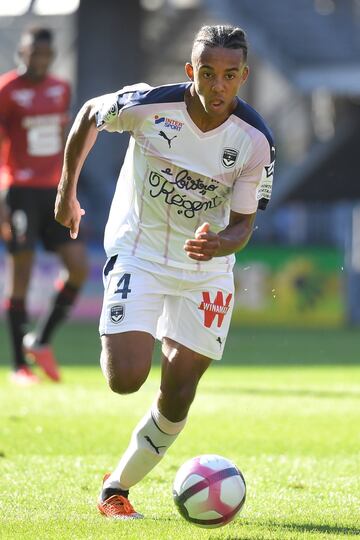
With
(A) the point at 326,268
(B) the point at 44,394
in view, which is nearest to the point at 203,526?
(B) the point at 44,394

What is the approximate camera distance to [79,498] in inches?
237

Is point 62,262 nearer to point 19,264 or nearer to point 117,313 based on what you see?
point 19,264

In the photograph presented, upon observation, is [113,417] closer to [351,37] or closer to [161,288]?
[161,288]

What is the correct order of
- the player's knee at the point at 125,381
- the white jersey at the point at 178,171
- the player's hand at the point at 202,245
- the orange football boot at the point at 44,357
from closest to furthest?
the player's hand at the point at 202,245, the player's knee at the point at 125,381, the white jersey at the point at 178,171, the orange football boot at the point at 44,357

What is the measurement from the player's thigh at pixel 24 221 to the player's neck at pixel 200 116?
5.46m

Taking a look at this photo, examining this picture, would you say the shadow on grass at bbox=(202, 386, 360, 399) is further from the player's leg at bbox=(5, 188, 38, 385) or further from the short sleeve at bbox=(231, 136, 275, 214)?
the short sleeve at bbox=(231, 136, 275, 214)

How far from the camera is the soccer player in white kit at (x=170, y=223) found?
5.61 m

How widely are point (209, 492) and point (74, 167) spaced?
1672 millimetres

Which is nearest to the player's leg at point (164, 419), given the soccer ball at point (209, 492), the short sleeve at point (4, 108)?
the soccer ball at point (209, 492)

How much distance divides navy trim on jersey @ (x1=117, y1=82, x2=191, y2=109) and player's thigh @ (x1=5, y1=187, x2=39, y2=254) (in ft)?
17.6

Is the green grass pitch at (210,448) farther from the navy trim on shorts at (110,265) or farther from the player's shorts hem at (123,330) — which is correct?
the navy trim on shorts at (110,265)

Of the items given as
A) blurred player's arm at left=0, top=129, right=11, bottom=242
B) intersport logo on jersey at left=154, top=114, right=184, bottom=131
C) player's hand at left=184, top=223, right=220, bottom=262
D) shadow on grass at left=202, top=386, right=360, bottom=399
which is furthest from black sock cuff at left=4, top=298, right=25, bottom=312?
player's hand at left=184, top=223, right=220, bottom=262

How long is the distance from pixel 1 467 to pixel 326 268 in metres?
13.3

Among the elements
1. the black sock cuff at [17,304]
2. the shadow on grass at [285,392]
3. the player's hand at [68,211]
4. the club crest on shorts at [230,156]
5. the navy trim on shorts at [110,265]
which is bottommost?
the shadow on grass at [285,392]
